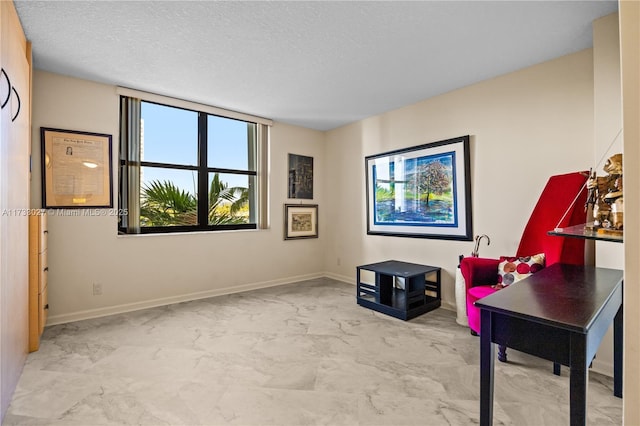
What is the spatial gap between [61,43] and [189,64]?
35.9 inches

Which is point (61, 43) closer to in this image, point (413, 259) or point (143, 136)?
point (143, 136)

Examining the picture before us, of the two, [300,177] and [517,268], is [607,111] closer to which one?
[517,268]

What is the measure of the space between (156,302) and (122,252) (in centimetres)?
66

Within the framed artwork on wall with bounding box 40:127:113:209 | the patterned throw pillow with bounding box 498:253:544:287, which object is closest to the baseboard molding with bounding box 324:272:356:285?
the patterned throw pillow with bounding box 498:253:544:287

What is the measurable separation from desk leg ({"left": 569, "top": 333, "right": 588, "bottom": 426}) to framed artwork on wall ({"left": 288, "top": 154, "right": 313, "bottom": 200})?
3.93m

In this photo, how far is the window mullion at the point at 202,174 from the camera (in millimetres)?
3939

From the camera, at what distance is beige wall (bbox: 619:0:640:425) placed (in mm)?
635

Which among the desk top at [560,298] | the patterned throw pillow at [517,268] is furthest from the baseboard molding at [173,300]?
the desk top at [560,298]

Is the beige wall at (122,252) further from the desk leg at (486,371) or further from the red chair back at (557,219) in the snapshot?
the desk leg at (486,371)

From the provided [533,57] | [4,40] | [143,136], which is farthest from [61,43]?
[533,57]

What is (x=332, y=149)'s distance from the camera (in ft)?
16.3

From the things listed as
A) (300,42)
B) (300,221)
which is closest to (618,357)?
(300,42)

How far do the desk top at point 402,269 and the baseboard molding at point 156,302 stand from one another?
1516 millimetres

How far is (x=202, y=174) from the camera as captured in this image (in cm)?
395
